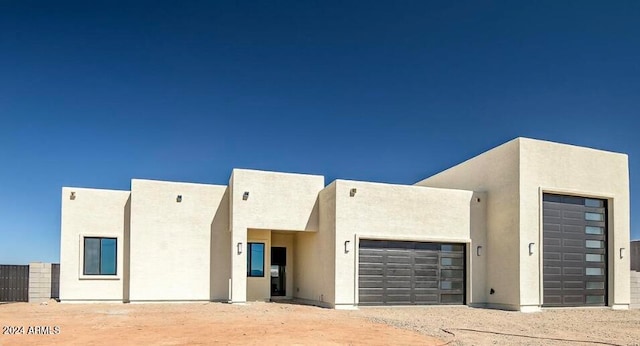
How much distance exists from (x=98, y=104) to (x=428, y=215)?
1158 centimetres

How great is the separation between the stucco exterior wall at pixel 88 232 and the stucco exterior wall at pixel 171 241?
0.75m

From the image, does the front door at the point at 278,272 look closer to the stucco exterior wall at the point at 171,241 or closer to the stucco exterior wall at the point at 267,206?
the stucco exterior wall at the point at 171,241

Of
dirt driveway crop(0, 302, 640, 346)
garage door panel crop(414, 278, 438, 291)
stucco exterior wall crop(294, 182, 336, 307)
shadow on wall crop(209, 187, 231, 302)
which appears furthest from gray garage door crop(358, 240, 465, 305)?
shadow on wall crop(209, 187, 231, 302)

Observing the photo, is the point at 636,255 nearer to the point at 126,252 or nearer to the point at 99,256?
the point at 126,252

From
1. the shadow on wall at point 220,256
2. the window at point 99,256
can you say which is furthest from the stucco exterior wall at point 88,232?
the shadow on wall at point 220,256

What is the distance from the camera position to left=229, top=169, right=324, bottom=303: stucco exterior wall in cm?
1662

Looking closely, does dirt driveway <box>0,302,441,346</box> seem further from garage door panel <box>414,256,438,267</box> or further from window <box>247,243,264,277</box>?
window <box>247,243,264,277</box>

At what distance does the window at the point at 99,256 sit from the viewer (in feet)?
55.7

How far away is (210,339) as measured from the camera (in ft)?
28.6

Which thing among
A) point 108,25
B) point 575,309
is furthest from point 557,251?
point 108,25

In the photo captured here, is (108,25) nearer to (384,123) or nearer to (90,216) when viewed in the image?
(90,216)

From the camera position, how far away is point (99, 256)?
17094 millimetres

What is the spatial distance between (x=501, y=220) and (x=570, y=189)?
2562mm

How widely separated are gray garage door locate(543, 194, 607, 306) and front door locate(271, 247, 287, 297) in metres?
9.57
